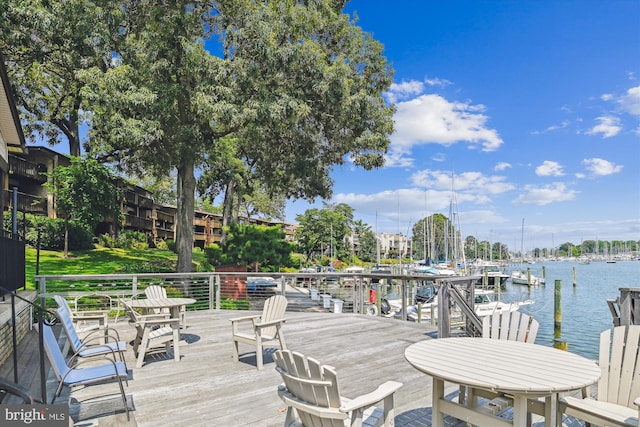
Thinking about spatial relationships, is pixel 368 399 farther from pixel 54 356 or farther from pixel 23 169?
pixel 23 169

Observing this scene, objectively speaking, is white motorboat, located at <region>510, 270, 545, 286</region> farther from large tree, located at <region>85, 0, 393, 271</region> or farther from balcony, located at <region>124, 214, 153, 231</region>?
balcony, located at <region>124, 214, 153, 231</region>

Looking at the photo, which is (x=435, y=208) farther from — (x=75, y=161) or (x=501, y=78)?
(x=75, y=161)

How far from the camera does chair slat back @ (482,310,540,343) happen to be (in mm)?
3877

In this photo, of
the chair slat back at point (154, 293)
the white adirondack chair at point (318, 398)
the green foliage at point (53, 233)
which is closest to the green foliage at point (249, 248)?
the green foliage at point (53, 233)

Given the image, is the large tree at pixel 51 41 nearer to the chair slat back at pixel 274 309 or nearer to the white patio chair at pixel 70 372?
the chair slat back at pixel 274 309

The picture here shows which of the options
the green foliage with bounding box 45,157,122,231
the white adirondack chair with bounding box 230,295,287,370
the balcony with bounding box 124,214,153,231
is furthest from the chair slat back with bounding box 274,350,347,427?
the balcony with bounding box 124,214,153,231

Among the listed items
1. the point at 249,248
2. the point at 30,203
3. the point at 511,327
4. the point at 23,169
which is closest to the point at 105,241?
the point at 30,203

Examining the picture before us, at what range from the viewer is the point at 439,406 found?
2.92 m

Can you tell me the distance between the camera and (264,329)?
5.63 m

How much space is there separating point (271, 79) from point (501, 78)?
13.4 metres

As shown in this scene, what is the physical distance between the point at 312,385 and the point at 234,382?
2.57 metres

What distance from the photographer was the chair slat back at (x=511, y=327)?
12.7 feet

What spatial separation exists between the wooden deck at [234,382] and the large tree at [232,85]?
22.7ft

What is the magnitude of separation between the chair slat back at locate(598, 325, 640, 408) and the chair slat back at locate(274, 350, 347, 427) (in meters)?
2.22
